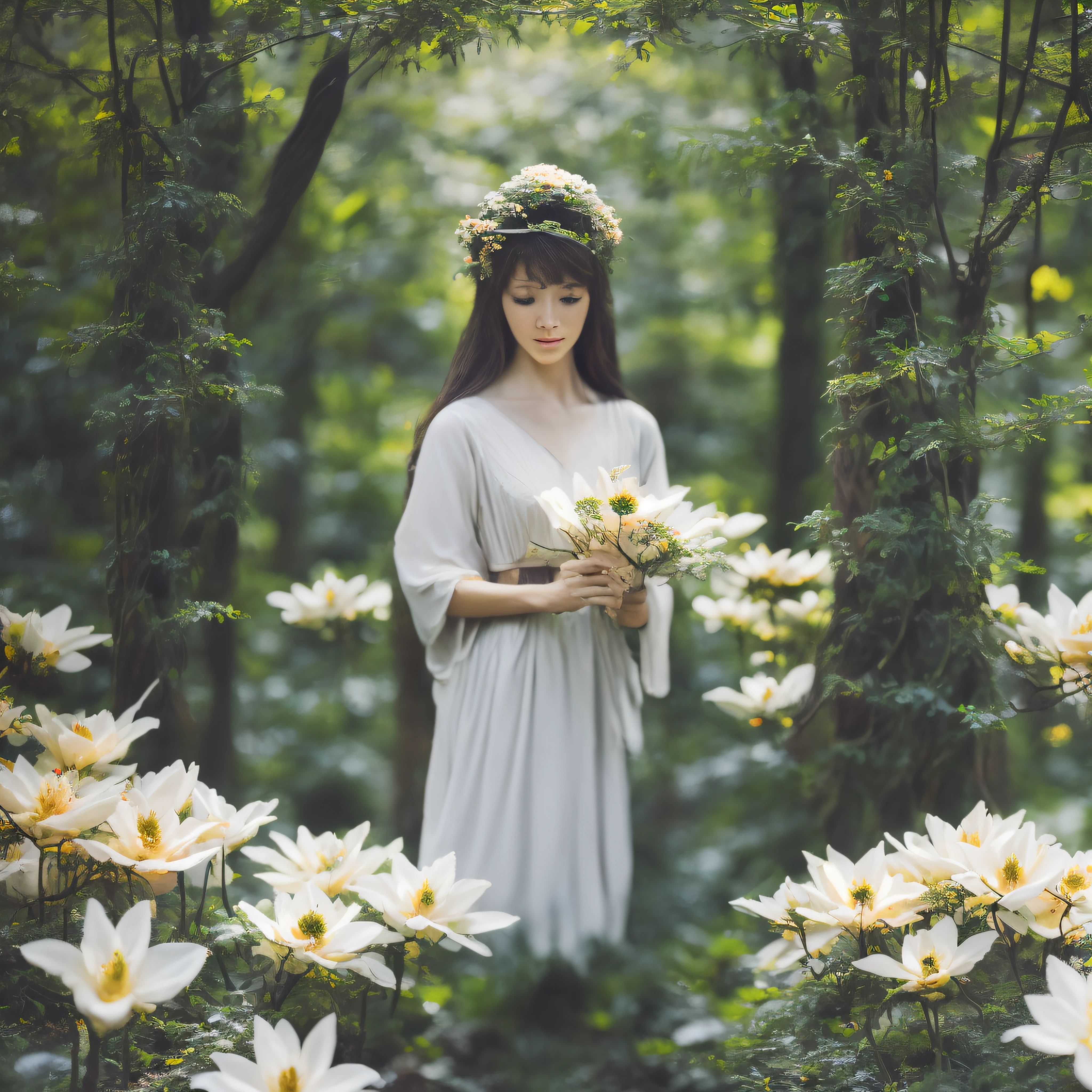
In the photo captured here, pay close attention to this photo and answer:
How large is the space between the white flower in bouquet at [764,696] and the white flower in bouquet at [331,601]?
3.81ft

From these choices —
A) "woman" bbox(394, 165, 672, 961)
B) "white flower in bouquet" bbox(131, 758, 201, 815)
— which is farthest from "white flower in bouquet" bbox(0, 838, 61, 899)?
"woman" bbox(394, 165, 672, 961)

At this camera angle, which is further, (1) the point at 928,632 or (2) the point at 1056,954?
(1) the point at 928,632

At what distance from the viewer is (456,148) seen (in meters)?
4.96

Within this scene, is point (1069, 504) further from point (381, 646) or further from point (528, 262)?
point (528, 262)

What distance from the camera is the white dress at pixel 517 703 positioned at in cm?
249

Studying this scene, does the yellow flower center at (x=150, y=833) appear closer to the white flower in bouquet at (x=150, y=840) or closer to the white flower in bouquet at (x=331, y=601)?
the white flower in bouquet at (x=150, y=840)

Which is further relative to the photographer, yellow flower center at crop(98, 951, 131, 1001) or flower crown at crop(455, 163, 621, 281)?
flower crown at crop(455, 163, 621, 281)

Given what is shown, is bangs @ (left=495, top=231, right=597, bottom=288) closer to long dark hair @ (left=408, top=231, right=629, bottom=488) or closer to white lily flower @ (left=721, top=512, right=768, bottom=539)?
long dark hair @ (left=408, top=231, right=629, bottom=488)

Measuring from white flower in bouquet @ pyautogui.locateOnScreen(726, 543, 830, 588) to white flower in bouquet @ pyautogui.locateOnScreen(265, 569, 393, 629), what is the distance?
1.21 meters

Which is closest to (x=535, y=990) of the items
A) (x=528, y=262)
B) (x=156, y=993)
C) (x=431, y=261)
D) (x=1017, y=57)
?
(x=156, y=993)

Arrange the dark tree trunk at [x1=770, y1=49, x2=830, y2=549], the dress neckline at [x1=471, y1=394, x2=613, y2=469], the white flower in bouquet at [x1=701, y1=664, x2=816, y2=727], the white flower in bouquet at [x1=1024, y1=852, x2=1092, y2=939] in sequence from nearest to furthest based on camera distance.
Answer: the white flower in bouquet at [x1=1024, y1=852, x2=1092, y2=939], the dress neckline at [x1=471, y1=394, x2=613, y2=469], the white flower in bouquet at [x1=701, y1=664, x2=816, y2=727], the dark tree trunk at [x1=770, y1=49, x2=830, y2=549]

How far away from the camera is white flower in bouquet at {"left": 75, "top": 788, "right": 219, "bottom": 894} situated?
1.84 metres

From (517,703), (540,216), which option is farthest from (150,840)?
(540,216)

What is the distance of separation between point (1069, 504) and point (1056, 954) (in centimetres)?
493
